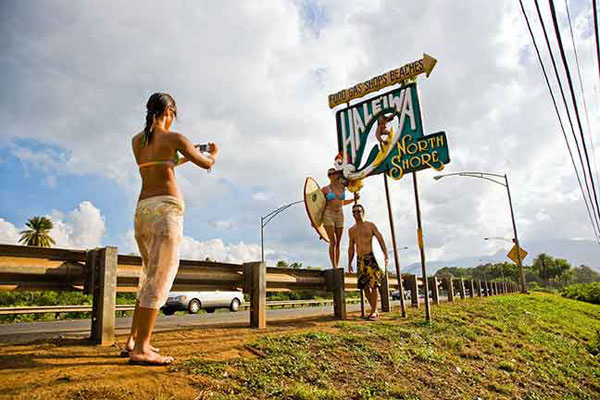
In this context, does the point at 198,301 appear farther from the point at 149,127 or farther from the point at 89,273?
the point at 149,127

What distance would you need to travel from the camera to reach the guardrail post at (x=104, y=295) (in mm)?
4184

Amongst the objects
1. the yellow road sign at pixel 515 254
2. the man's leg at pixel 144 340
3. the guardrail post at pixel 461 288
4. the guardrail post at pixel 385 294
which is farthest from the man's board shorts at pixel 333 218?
the yellow road sign at pixel 515 254

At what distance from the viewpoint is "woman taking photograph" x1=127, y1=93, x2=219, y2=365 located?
3445mm

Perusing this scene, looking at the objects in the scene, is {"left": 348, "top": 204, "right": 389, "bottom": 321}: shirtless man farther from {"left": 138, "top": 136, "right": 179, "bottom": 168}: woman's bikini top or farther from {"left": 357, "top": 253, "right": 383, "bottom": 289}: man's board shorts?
{"left": 138, "top": 136, "right": 179, "bottom": 168}: woman's bikini top

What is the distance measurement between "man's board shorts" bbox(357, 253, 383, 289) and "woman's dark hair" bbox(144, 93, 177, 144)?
5.45 metres

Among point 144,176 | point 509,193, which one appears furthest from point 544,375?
point 509,193

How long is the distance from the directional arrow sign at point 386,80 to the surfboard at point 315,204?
2230 mm

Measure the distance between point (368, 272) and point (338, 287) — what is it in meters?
0.79

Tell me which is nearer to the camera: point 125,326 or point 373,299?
point 373,299

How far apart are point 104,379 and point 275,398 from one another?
1.30m

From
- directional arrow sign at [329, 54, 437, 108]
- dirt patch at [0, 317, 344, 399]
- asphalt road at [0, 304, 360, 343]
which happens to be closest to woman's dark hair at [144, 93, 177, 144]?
dirt patch at [0, 317, 344, 399]

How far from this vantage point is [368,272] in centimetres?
821

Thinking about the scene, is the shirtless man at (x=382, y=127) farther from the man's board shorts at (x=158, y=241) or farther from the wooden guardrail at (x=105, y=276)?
the man's board shorts at (x=158, y=241)

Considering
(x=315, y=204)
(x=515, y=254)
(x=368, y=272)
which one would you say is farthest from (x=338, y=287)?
(x=515, y=254)
